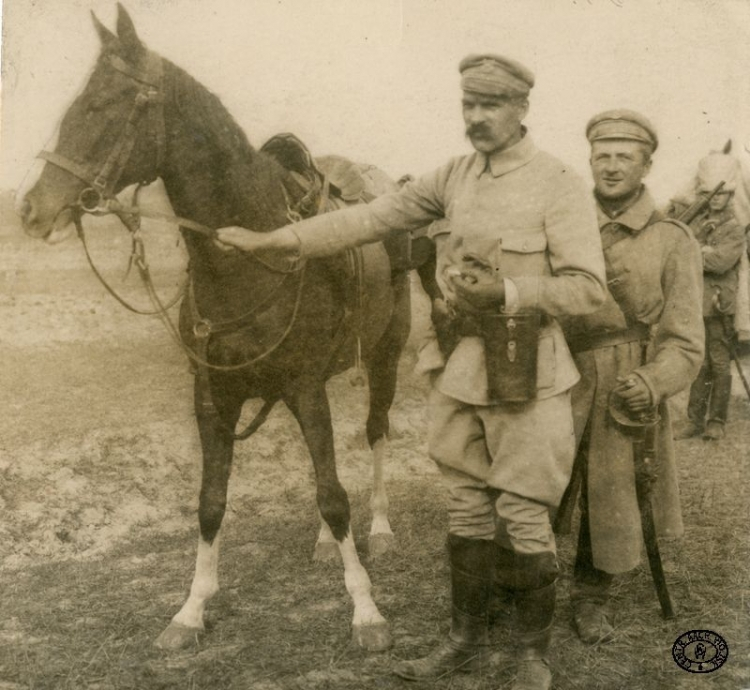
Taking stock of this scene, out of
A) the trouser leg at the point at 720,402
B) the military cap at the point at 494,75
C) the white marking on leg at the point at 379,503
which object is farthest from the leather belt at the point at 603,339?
the trouser leg at the point at 720,402

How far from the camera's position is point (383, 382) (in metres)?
5.00

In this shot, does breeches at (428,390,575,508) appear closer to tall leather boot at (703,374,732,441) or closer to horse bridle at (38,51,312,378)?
horse bridle at (38,51,312,378)

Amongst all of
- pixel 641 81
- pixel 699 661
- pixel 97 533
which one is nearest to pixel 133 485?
pixel 97 533

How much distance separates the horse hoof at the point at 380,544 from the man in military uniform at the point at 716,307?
252cm

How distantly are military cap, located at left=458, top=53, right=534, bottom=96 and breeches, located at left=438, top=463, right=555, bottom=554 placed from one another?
1461mm

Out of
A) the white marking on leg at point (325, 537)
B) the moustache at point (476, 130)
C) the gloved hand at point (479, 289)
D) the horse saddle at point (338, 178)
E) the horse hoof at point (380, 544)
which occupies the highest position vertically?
the moustache at point (476, 130)

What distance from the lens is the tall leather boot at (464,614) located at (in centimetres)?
332

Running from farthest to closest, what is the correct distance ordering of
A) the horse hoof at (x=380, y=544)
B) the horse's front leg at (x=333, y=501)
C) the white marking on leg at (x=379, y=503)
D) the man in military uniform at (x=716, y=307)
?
the man in military uniform at (x=716, y=307) → the white marking on leg at (x=379, y=503) → the horse hoof at (x=380, y=544) → the horse's front leg at (x=333, y=501)

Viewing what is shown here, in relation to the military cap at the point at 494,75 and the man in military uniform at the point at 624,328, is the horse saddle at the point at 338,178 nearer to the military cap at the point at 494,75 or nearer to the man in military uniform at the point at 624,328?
the military cap at the point at 494,75

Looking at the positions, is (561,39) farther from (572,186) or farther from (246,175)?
(246,175)

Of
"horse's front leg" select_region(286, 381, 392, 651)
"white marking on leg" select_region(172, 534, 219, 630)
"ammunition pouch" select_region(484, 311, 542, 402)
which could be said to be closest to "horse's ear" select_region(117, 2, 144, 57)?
"horse's front leg" select_region(286, 381, 392, 651)

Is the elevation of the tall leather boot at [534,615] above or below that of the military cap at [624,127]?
below

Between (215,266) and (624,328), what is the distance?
69.9 inches

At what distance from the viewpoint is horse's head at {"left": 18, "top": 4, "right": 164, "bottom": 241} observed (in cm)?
304
